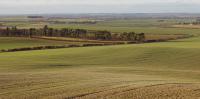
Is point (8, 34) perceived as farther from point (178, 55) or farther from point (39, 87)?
point (39, 87)

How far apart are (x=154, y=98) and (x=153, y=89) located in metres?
1.96

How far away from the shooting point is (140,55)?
47.2 meters

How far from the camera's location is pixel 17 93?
61.3 ft

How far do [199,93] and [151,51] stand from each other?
31.5 meters

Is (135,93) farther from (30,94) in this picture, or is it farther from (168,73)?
(168,73)

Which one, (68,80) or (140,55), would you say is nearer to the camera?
(68,80)

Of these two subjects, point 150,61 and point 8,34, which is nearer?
point 150,61

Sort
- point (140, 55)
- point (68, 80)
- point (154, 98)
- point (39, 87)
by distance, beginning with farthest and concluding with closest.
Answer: point (140, 55)
point (68, 80)
point (39, 87)
point (154, 98)

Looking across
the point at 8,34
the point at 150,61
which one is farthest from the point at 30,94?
the point at 8,34

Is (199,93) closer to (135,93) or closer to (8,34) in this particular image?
(135,93)

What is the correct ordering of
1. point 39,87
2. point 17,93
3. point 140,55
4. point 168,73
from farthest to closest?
point 140,55
point 168,73
point 39,87
point 17,93

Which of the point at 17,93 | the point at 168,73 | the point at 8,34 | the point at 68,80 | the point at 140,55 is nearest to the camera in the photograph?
the point at 17,93

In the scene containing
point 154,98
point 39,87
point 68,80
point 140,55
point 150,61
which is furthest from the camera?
point 140,55

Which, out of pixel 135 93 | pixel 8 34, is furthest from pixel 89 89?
pixel 8 34
